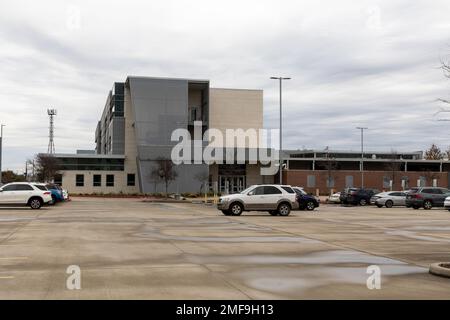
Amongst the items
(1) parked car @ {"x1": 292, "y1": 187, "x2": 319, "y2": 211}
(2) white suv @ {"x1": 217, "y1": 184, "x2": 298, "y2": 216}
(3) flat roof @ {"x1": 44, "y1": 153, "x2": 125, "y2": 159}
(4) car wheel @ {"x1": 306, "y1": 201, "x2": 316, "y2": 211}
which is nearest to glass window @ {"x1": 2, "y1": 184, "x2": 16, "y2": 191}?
(2) white suv @ {"x1": 217, "y1": 184, "x2": 298, "y2": 216}

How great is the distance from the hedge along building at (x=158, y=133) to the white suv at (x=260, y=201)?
3942 centimetres

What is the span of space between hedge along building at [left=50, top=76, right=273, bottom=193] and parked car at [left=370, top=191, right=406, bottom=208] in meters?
26.4

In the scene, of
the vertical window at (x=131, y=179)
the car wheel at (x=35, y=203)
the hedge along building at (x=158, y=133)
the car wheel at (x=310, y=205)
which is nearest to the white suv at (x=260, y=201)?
the car wheel at (x=310, y=205)

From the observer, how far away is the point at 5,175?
4547 inches

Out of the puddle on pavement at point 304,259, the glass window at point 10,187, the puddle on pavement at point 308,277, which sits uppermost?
the glass window at point 10,187

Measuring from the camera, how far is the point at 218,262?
39.8ft

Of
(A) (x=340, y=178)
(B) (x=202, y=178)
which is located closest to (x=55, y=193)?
(B) (x=202, y=178)

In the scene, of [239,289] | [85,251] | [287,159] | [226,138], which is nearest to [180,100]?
[226,138]

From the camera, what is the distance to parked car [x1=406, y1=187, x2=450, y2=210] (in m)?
41.7

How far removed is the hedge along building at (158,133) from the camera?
2808 inches

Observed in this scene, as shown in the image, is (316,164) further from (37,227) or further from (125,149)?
(37,227)

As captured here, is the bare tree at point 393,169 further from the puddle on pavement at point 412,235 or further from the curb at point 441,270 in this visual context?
the curb at point 441,270
